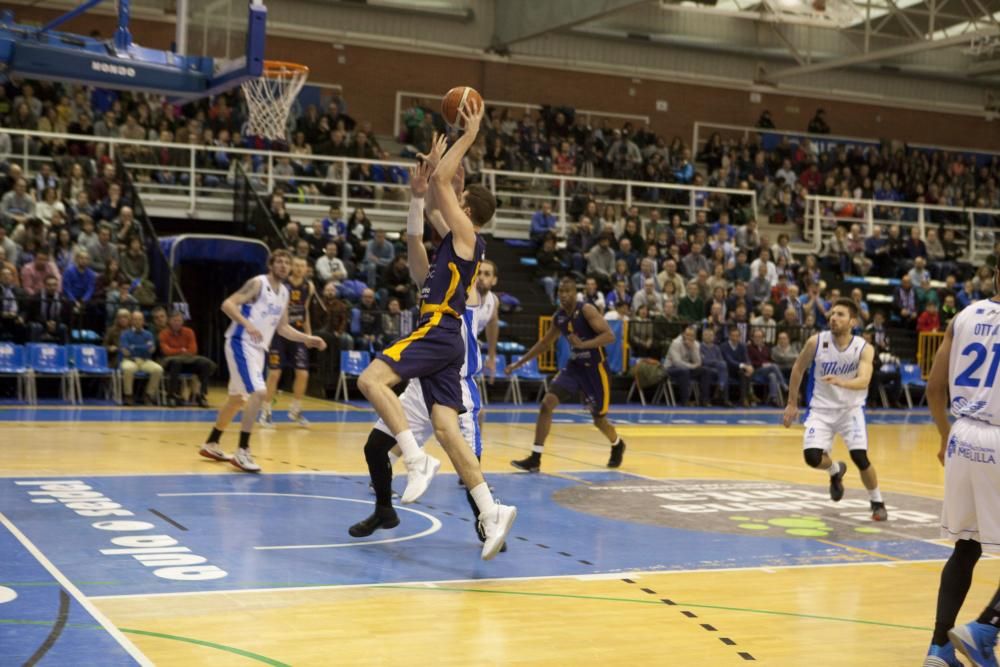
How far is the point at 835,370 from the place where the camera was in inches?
384

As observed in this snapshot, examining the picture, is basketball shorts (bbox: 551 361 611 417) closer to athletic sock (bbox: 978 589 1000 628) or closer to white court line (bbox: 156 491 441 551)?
white court line (bbox: 156 491 441 551)

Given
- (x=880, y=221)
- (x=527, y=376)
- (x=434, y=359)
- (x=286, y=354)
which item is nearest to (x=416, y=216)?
(x=434, y=359)

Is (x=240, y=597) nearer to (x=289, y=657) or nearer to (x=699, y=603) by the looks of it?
(x=289, y=657)

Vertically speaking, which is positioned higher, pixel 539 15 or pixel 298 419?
pixel 539 15

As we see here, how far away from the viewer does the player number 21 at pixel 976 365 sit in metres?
5.16

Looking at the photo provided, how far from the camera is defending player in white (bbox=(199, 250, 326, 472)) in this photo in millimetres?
10609

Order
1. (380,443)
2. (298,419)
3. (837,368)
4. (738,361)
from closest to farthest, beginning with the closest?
(380,443) → (837,368) → (298,419) → (738,361)

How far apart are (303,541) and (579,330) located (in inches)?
189

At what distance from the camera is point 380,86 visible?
91.7 feet

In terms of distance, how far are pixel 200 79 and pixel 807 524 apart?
6.31m

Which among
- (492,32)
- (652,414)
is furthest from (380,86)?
(652,414)

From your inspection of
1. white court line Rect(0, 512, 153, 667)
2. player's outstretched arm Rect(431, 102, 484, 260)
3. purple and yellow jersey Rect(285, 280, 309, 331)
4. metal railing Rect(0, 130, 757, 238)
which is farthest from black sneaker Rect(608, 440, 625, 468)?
metal railing Rect(0, 130, 757, 238)

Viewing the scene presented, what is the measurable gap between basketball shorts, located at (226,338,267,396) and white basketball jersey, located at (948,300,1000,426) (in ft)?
22.0

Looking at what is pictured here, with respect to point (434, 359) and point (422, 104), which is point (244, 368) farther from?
point (422, 104)
